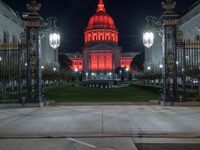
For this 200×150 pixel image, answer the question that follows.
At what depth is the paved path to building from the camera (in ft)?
33.5

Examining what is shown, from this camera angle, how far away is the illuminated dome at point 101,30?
158625 mm

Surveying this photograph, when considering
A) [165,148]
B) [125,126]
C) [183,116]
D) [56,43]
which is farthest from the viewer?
[56,43]

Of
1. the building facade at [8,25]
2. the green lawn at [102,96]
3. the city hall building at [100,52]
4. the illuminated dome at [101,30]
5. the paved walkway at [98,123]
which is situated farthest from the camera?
the illuminated dome at [101,30]

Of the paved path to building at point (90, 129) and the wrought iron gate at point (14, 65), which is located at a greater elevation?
the wrought iron gate at point (14, 65)

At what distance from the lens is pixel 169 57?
1984cm

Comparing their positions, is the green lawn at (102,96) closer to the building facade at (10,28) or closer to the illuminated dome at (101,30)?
the building facade at (10,28)

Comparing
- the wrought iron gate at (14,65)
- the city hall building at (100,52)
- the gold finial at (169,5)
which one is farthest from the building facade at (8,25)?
the city hall building at (100,52)

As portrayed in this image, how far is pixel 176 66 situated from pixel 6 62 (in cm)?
1024

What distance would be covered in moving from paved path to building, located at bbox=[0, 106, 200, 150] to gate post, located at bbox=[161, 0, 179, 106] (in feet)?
13.3

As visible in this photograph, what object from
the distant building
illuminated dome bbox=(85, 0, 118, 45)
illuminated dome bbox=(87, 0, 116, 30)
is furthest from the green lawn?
illuminated dome bbox=(87, 0, 116, 30)

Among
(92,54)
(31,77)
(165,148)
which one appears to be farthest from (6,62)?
(92,54)

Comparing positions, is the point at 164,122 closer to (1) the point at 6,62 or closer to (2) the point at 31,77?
(2) the point at 31,77

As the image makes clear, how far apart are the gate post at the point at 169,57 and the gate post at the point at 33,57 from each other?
710cm

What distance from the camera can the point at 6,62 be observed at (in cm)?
2167
